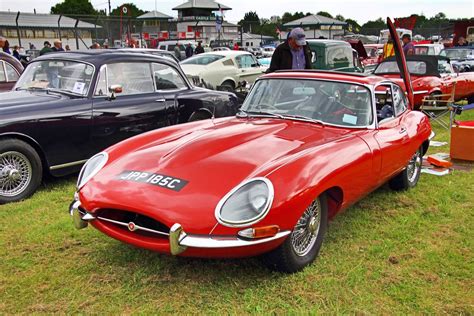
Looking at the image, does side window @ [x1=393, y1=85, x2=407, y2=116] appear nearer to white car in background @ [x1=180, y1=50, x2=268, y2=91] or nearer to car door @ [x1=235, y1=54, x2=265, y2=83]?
white car in background @ [x1=180, y1=50, x2=268, y2=91]

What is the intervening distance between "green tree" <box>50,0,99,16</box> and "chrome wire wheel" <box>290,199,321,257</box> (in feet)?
273

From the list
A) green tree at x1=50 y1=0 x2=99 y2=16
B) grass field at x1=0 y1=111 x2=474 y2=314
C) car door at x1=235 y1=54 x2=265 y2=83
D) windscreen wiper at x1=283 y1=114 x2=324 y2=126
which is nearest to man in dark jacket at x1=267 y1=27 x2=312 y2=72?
windscreen wiper at x1=283 y1=114 x2=324 y2=126

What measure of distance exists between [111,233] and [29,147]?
2.37 metres

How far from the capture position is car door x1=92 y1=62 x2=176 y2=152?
216 inches

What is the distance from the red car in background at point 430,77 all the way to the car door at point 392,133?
4525 millimetres

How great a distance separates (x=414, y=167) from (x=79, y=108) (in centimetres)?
391

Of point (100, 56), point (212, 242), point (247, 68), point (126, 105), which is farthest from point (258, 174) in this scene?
point (247, 68)

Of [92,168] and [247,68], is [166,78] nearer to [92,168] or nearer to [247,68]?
[92,168]

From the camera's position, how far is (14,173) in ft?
15.9

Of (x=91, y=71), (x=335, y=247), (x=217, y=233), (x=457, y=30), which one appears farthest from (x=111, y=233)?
(x=457, y=30)

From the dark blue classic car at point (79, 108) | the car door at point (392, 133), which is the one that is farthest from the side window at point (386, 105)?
the dark blue classic car at point (79, 108)

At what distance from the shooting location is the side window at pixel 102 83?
18.3 feet

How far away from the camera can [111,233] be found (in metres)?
3.06

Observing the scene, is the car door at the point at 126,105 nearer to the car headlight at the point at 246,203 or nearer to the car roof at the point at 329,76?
the car roof at the point at 329,76
